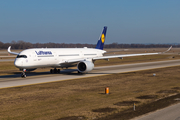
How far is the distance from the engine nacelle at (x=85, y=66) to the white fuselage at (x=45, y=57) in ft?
9.73

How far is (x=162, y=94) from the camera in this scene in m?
22.1

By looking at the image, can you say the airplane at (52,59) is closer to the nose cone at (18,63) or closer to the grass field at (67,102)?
the nose cone at (18,63)

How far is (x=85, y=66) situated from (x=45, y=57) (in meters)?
6.88

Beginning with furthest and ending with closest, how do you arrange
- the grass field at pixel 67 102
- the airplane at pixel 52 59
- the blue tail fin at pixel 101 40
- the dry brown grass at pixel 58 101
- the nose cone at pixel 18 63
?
the blue tail fin at pixel 101 40 < the airplane at pixel 52 59 < the nose cone at pixel 18 63 < the dry brown grass at pixel 58 101 < the grass field at pixel 67 102

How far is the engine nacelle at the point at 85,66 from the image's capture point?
3791 centimetres

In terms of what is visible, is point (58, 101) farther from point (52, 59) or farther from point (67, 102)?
point (52, 59)

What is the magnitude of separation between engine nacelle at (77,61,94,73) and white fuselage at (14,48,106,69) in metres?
2.97

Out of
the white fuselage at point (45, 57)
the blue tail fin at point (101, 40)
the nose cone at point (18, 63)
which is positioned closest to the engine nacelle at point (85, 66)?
the white fuselage at point (45, 57)

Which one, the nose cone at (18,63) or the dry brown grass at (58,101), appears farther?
the nose cone at (18,63)

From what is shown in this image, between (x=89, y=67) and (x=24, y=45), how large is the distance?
16742cm

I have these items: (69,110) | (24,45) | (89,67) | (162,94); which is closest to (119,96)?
(162,94)

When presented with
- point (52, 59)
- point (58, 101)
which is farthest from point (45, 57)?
point (58, 101)

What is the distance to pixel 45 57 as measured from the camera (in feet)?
120

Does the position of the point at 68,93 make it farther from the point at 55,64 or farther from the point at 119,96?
the point at 55,64
